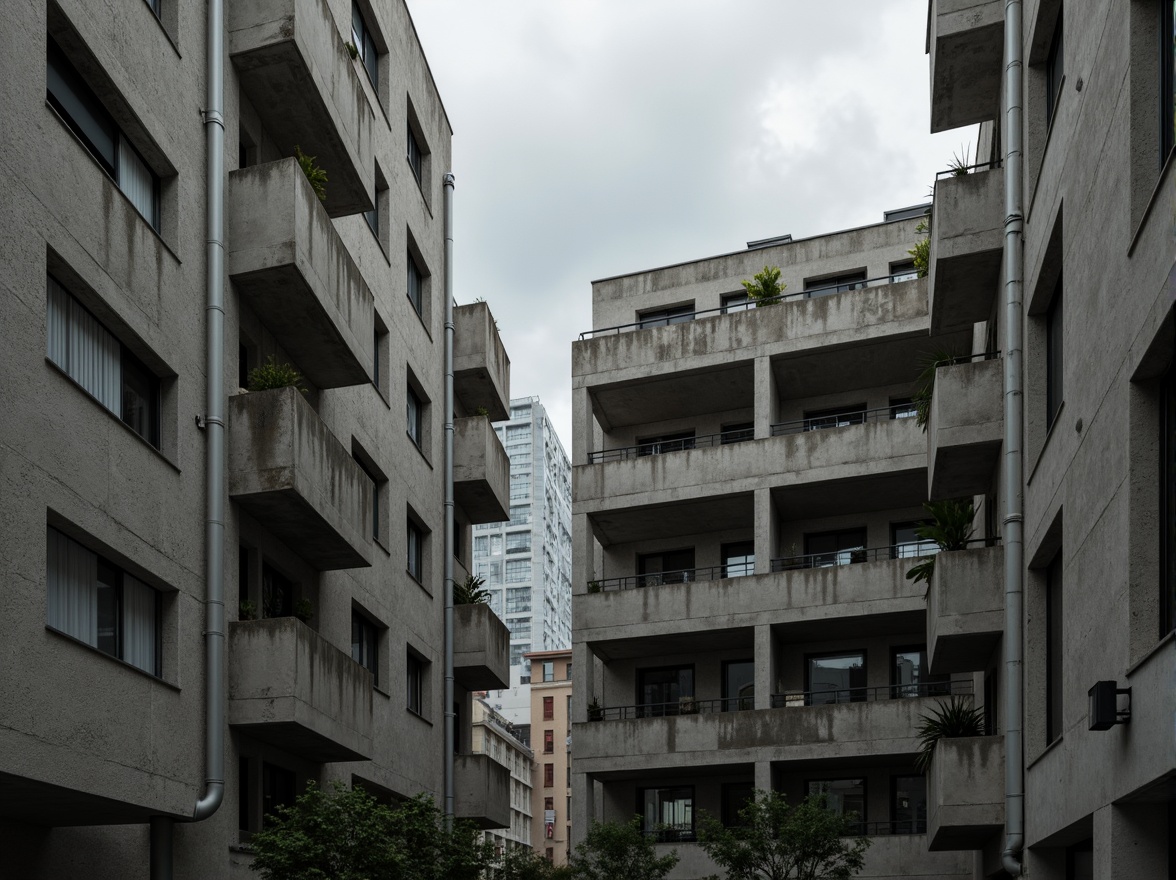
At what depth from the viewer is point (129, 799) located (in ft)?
54.0

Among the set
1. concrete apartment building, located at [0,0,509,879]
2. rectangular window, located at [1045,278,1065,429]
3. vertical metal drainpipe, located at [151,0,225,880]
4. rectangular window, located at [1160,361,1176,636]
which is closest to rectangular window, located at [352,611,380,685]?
concrete apartment building, located at [0,0,509,879]

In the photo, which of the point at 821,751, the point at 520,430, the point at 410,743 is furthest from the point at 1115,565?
the point at 520,430

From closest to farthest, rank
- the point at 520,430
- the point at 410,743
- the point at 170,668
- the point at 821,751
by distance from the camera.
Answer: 1. the point at 170,668
2. the point at 410,743
3. the point at 821,751
4. the point at 520,430

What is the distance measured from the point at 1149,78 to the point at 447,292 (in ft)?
81.8

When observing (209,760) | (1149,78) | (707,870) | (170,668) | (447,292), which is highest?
(447,292)

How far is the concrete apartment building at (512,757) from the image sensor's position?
11525 centimetres

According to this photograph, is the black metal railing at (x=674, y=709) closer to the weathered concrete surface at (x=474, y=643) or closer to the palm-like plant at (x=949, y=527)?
the weathered concrete surface at (x=474, y=643)

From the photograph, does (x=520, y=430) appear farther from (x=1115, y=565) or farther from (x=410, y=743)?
(x=1115, y=565)

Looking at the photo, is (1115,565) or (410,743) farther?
(410,743)

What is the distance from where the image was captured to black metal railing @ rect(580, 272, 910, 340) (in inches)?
1599

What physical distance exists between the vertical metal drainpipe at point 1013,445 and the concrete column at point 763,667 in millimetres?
16603

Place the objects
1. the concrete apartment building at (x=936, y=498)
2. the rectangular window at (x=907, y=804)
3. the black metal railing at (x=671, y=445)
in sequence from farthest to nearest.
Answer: the black metal railing at (x=671, y=445), the rectangular window at (x=907, y=804), the concrete apartment building at (x=936, y=498)

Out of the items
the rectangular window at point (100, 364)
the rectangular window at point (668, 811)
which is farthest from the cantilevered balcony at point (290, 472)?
the rectangular window at point (668, 811)

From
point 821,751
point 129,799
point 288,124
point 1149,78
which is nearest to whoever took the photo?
point 1149,78
